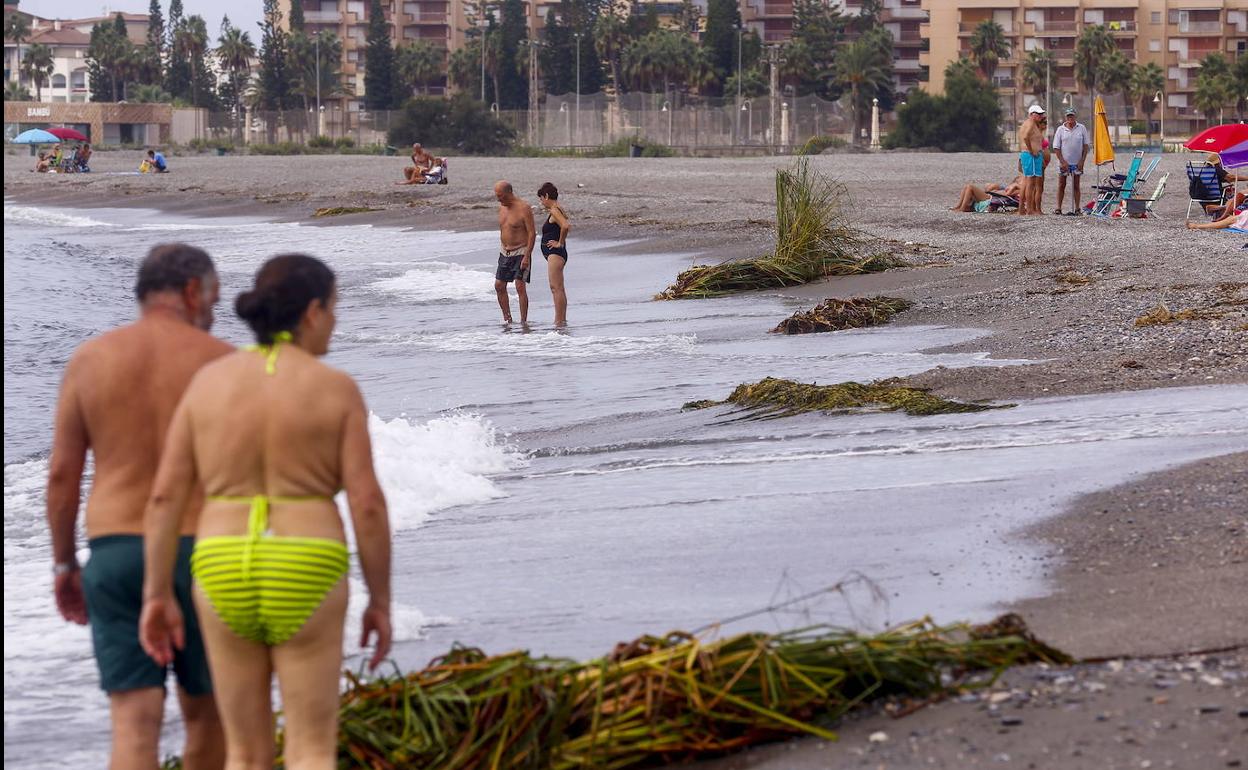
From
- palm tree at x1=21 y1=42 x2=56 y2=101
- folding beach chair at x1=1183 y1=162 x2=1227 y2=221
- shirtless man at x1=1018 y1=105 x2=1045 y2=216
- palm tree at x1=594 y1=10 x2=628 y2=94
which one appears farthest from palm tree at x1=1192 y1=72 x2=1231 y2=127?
palm tree at x1=21 y1=42 x2=56 y2=101

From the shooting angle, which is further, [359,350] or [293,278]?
[359,350]

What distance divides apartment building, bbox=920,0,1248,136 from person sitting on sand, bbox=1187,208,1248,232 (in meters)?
78.9

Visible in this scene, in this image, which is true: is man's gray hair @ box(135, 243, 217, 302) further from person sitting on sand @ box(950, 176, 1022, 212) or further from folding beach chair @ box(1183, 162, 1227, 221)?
person sitting on sand @ box(950, 176, 1022, 212)

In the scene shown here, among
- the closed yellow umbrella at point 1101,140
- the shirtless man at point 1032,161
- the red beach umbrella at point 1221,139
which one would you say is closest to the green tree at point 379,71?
the closed yellow umbrella at point 1101,140

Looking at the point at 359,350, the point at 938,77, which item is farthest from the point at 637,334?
the point at 938,77

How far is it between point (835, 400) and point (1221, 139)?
14387 millimetres

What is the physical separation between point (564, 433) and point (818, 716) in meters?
5.71

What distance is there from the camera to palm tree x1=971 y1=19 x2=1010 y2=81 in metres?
94.3

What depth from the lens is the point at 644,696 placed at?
421cm

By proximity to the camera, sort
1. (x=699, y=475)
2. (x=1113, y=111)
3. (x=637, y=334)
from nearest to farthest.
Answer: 1. (x=699, y=475)
2. (x=637, y=334)
3. (x=1113, y=111)

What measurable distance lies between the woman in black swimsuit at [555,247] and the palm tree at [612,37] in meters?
97.1

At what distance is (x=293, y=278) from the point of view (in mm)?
3459

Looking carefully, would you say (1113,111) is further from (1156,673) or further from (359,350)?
(1156,673)

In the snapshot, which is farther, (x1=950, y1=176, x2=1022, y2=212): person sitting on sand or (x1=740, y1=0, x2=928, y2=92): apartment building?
(x1=740, y1=0, x2=928, y2=92): apartment building
